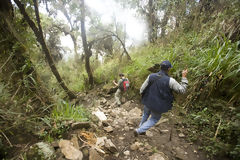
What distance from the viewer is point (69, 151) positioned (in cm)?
151

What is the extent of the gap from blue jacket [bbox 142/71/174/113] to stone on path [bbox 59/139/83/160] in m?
1.66

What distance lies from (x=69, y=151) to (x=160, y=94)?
6.25 feet

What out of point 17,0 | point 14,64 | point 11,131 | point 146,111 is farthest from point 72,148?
point 17,0

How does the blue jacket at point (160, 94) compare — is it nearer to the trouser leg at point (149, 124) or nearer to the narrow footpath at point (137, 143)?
the trouser leg at point (149, 124)

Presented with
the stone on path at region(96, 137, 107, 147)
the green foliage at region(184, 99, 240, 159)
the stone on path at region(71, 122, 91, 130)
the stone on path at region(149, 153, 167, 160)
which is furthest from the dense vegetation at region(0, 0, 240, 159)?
→ the stone on path at region(149, 153, 167, 160)

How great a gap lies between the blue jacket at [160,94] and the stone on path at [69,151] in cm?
166

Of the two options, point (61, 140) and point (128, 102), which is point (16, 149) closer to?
point (61, 140)

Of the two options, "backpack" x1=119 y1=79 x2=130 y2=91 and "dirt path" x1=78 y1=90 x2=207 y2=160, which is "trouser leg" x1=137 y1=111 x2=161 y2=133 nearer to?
"dirt path" x1=78 y1=90 x2=207 y2=160

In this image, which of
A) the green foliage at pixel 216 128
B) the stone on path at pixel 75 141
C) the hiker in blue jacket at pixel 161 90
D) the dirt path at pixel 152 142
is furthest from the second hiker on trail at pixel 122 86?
the stone on path at pixel 75 141

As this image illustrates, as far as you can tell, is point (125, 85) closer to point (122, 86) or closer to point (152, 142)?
point (122, 86)

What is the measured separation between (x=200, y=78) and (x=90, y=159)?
9.11 feet

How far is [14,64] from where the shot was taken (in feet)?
7.09

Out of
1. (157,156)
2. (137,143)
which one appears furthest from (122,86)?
(157,156)

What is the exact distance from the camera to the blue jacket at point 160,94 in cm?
228
